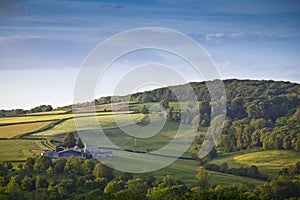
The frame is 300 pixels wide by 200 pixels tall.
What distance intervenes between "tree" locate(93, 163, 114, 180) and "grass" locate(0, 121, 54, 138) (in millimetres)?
18272

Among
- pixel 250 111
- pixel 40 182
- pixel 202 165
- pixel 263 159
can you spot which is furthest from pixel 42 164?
pixel 250 111

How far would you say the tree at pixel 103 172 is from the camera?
53469 mm

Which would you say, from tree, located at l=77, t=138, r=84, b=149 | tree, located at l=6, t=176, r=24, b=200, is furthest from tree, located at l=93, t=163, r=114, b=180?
tree, located at l=77, t=138, r=84, b=149

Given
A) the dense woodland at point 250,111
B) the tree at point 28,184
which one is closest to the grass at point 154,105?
the dense woodland at point 250,111

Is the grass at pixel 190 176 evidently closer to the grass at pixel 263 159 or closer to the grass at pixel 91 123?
the grass at pixel 263 159

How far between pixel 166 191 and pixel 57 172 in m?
14.9

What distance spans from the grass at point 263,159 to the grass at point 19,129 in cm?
2450

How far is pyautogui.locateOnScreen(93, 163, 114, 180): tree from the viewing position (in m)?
53.5

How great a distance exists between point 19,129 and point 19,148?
784cm

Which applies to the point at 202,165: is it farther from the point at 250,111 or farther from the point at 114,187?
the point at 250,111

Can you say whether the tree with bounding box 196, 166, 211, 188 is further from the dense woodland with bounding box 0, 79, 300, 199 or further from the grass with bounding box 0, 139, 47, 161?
the grass with bounding box 0, 139, 47, 161

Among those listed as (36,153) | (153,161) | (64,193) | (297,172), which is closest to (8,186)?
(64,193)

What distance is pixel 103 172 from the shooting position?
5372cm

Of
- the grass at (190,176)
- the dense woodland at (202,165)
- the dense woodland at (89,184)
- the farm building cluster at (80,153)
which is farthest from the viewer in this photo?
the farm building cluster at (80,153)
